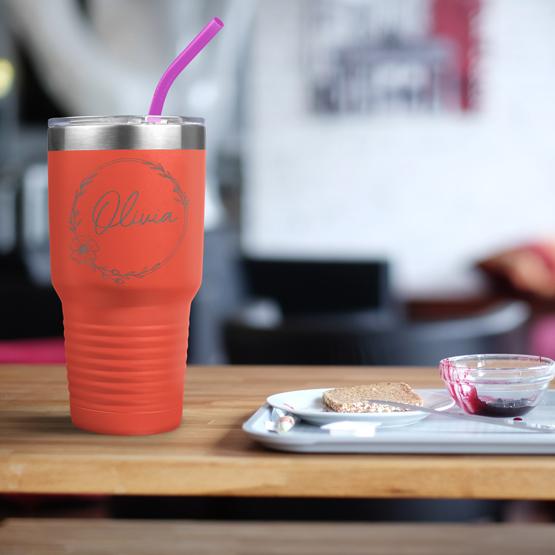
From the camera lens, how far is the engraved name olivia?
58cm

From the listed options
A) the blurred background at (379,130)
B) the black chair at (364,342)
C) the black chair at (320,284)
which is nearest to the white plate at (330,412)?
the black chair at (364,342)

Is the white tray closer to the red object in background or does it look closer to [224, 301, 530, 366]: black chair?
[224, 301, 530, 366]: black chair

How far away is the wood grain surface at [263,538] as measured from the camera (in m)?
0.89

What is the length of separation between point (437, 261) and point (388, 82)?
3.15 feet

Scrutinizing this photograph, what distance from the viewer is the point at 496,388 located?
0.61 metres

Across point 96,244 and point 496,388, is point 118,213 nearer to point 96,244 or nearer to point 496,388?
point 96,244

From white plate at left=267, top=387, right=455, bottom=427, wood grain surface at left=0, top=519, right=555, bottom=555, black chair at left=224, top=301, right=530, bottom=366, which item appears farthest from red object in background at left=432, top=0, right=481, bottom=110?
white plate at left=267, top=387, right=455, bottom=427

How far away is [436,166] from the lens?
504cm

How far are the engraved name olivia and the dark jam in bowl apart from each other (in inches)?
9.3

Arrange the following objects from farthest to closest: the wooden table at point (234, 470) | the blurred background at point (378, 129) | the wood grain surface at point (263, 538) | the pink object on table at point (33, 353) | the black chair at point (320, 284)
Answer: the blurred background at point (378, 129), the black chair at point (320, 284), the pink object on table at point (33, 353), the wood grain surface at point (263, 538), the wooden table at point (234, 470)

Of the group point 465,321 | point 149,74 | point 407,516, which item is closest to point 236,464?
point 407,516

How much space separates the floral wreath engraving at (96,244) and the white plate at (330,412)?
119 mm

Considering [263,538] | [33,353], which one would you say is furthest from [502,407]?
[33,353]

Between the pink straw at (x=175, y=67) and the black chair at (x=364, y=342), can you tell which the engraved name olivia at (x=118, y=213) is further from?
the black chair at (x=364, y=342)
